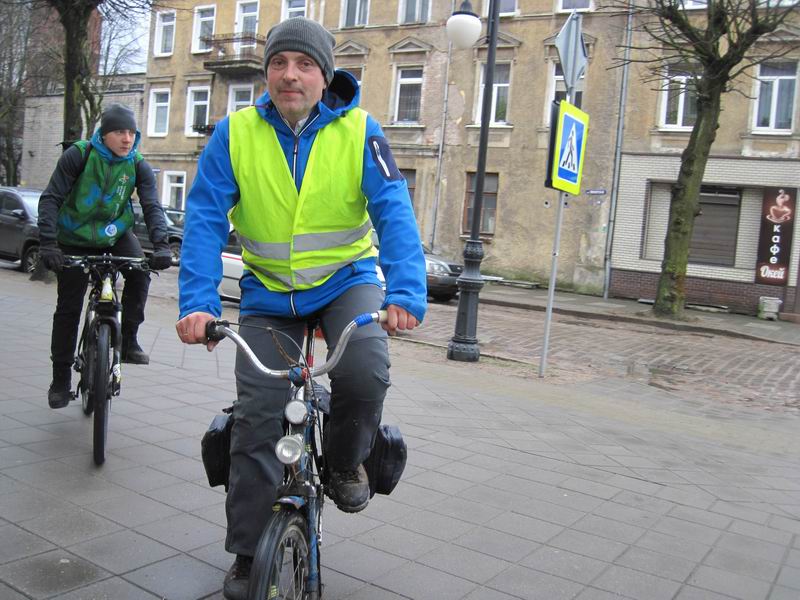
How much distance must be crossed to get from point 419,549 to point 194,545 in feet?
3.24

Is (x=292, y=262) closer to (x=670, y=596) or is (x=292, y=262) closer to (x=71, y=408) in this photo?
(x=670, y=596)

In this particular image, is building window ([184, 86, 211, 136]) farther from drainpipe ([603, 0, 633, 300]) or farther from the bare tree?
the bare tree

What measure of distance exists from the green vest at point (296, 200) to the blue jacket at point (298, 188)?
0.03 meters

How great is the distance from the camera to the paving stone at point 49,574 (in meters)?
2.90

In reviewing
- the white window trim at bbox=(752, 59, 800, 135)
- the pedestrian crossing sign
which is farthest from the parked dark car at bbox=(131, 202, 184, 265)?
the white window trim at bbox=(752, 59, 800, 135)

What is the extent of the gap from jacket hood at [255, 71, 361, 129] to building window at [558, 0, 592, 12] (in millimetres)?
23825

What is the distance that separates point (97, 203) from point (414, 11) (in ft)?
82.0

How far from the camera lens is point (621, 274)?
23.6 m

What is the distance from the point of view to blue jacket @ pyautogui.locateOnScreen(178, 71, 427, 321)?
2770 mm

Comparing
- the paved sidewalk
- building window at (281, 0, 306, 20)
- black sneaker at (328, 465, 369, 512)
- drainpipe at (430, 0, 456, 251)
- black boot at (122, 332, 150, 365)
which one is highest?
building window at (281, 0, 306, 20)

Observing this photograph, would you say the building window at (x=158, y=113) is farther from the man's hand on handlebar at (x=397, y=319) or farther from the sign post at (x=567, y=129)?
the man's hand on handlebar at (x=397, y=319)

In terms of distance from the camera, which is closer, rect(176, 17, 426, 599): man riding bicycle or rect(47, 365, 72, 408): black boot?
rect(176, 17, 426, 599): man riding bicycle

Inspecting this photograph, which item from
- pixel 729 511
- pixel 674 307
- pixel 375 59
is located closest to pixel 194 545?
pixel 729 511

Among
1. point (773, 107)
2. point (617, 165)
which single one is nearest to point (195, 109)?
point (617, 165)
